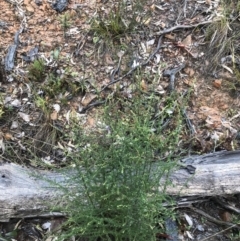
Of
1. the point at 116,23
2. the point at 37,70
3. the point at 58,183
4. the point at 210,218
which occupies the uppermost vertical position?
the point at 116,23

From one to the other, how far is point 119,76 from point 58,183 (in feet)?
3.68

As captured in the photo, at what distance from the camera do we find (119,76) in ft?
12.8

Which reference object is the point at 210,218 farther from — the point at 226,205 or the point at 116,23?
the point at 116,23

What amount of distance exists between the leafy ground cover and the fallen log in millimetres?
146

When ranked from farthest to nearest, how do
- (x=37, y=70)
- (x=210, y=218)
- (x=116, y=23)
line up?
(x=116, y=23) → (x=37, y=70) → (x=210, y=218)

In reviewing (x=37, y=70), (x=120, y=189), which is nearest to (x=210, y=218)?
(x=120, y=189)

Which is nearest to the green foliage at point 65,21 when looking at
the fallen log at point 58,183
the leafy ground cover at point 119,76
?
the leafy ground cover at point 119,76

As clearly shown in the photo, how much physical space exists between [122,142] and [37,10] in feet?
6.23

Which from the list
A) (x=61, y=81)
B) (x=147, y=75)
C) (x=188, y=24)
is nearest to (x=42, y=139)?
(x=61, y=81)

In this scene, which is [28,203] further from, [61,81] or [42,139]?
[61,81]

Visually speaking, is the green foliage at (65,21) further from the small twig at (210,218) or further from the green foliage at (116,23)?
the small twig at (210,218)

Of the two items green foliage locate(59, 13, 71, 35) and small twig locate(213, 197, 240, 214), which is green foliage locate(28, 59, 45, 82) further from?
small twig locate(213, 197, 240, 214)

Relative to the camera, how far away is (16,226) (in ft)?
10.4

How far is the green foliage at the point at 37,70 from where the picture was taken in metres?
3.83
